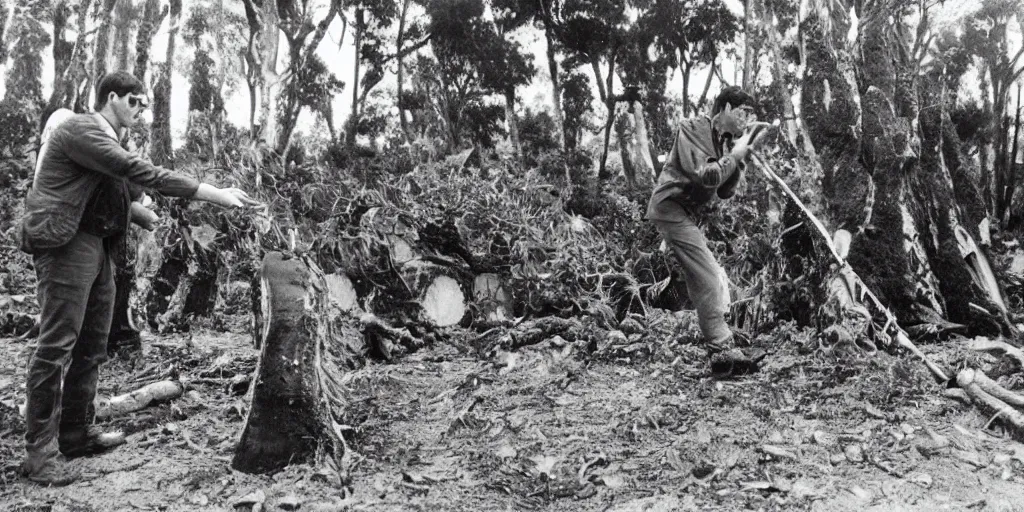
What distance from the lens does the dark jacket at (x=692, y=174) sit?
10.9 feet

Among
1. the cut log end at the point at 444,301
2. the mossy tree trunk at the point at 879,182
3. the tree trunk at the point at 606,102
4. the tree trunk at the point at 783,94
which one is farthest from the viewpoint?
the tree trunk at the point at 606,102

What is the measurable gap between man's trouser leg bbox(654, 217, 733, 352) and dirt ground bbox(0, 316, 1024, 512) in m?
0.24

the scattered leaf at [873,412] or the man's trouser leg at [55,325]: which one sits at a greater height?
the man's trouser leg at [55,325]

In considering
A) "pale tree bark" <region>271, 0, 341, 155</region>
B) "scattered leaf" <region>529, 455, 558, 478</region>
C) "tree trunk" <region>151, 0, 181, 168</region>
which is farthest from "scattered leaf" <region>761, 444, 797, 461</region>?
"pale tree bark" <region>271, 0, 341, 155</region>

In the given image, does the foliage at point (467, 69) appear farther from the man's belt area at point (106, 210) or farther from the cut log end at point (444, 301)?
the man's belt area at point (106, 210)

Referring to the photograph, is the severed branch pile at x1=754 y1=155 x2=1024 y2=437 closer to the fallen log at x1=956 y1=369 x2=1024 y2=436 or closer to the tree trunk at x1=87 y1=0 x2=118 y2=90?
the fallen log at x1=956 y1=369 x2=1024 y2=436

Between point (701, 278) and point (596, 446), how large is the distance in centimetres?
126

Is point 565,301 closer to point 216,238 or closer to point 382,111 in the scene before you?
point 216,238

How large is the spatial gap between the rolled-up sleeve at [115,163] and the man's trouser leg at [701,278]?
237 centimetres

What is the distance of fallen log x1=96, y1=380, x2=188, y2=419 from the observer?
3062mm

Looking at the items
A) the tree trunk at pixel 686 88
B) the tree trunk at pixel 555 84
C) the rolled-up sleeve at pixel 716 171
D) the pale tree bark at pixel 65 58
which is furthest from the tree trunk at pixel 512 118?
the rolled-up sleeve at pixel 716 171

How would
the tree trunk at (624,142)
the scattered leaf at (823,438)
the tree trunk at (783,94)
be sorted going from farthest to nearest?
1. the tree trunk at (624,142)
2. the tree trunk at (783,94)
3. the scattered leaf at (823,438)

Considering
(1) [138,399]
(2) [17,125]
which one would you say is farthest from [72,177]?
(2) [17,125]

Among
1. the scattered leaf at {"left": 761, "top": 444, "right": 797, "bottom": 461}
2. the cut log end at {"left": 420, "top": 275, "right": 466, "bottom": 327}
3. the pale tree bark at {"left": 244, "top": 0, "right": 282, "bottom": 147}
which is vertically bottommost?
the scattered leaf at {"left": 761, "top": 444, "right": 797, "bottom": 461}
